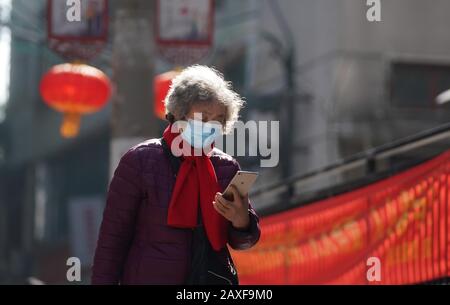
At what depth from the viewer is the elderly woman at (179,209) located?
4.04 m

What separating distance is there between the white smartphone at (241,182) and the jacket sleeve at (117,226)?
0.36m

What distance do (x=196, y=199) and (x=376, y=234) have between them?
386cm

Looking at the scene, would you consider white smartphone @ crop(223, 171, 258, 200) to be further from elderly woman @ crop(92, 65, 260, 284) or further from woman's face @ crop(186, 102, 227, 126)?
woman's face @ crop(186, 102, 227, 126)

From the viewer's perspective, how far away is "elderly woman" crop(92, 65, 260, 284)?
4043 mm

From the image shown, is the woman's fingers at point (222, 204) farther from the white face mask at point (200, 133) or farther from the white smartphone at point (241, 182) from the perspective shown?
the white face mask at point (200, 133)

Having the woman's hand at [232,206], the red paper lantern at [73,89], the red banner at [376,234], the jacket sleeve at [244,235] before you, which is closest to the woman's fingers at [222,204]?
the woman's hand at [232,206]

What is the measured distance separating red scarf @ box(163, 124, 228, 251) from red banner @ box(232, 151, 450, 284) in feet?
9.71

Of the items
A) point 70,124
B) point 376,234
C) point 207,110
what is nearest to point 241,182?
point 207,110

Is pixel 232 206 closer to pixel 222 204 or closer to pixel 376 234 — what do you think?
pixel 222 204

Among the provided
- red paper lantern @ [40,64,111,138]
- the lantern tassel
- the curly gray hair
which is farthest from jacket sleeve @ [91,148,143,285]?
red paper lantern @ [40,64,111,138]

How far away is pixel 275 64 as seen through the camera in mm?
22547

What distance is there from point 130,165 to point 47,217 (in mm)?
36127
